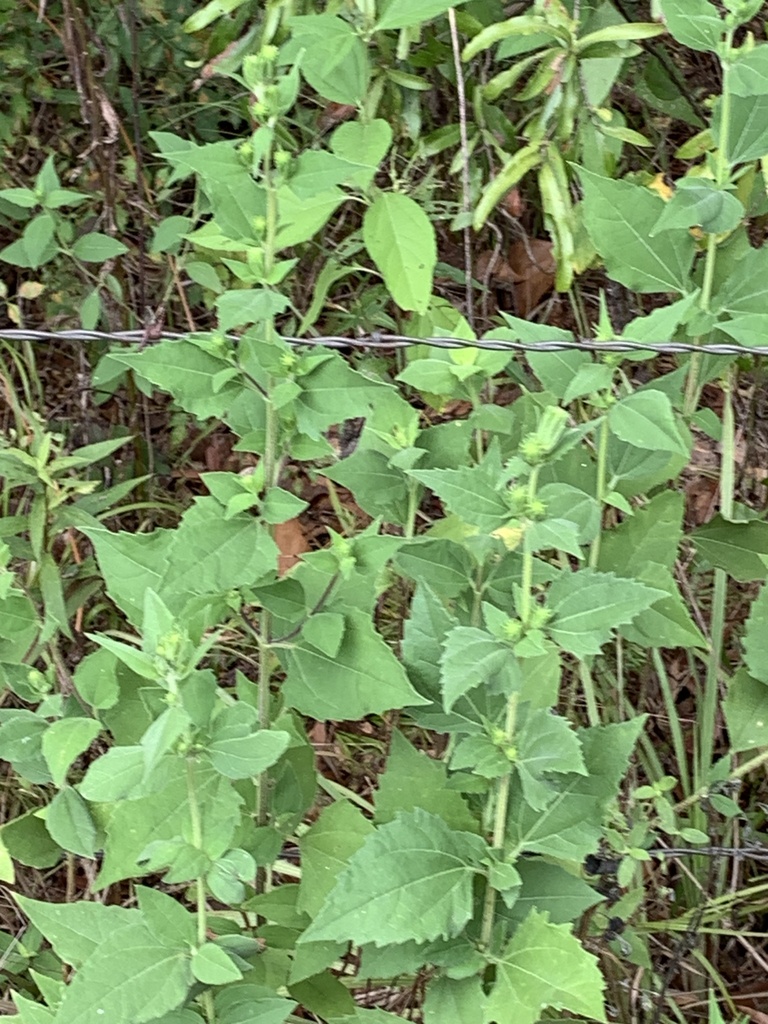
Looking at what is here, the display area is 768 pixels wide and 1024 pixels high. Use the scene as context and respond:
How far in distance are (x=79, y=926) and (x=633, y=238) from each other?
0.96 m

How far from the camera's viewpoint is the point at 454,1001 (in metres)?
0.95

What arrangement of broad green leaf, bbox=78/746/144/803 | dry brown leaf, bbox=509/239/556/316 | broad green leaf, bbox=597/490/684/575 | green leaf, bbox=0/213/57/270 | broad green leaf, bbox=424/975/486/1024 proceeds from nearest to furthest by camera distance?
broad green leaf, bbox=78/746/144/803
broad green leaf, bbox=424/975/486/1024
broad green leaf, bbox=597/490/684/575
green leaf, bbox=0/213/57/270
dry brown leaf, bbox=509/239/556/316

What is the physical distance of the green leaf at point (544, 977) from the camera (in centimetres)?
85

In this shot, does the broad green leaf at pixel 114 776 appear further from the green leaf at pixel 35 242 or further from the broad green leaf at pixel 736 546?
the green leaf at pixel 35 242

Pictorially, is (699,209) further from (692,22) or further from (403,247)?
(403,247)

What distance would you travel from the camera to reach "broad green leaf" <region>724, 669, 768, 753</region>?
125 centimetres

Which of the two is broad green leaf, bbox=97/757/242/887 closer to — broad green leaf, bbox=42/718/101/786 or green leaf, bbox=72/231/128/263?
broad green leaf, bbox=42/718/101/786

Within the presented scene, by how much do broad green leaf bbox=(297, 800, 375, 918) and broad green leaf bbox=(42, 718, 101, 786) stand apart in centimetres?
25

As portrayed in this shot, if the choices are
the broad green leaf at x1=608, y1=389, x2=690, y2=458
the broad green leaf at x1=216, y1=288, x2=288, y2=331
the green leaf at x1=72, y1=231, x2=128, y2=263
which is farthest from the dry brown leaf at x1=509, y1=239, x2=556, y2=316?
the broad green leaf at x1=216, y1=288, x2=288, y2=331

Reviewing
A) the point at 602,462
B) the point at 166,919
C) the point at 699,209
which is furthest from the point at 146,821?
the point at 699,209

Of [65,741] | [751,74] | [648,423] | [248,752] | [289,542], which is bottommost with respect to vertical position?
[289,542]

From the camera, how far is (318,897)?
1.00 meters

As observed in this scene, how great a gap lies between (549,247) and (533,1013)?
183cm

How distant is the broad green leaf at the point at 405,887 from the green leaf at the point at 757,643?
48cm
